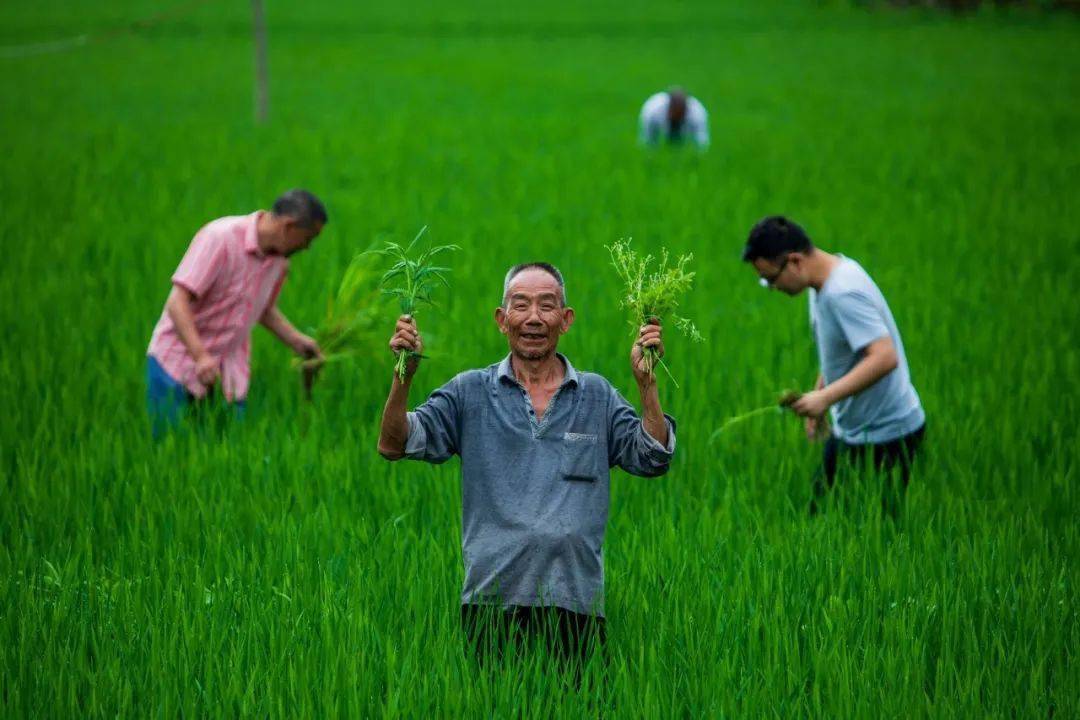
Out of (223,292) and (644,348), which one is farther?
(223,292)

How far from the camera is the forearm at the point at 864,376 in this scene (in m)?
3.96

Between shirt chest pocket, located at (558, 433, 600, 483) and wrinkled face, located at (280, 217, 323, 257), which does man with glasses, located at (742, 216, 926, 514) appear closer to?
shirt chest pocket, located at (558, 433, 600, 483)

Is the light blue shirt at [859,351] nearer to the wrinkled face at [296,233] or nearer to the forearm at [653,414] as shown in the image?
the forearm at [653,414]

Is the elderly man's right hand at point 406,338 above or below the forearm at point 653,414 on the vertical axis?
above

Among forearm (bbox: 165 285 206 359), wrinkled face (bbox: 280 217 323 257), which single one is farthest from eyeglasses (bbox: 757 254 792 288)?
forearm (bbox: 165 285 206 359)

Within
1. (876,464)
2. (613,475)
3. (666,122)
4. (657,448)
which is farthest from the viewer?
(666,122)

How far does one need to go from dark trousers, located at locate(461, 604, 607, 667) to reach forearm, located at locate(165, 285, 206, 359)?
2.00 m

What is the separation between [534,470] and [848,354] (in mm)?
1727

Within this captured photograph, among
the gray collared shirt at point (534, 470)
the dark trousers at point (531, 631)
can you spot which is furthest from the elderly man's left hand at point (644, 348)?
the dark trousers at point (531, 631)

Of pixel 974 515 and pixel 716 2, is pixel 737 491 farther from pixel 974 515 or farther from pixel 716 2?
pixel 716 2

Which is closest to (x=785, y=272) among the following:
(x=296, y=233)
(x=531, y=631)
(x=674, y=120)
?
(x=531, y=631)

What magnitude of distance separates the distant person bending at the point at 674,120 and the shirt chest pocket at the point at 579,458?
8930 millimetres

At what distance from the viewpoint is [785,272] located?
4.05 m

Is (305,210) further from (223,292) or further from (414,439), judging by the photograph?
(414,439)
